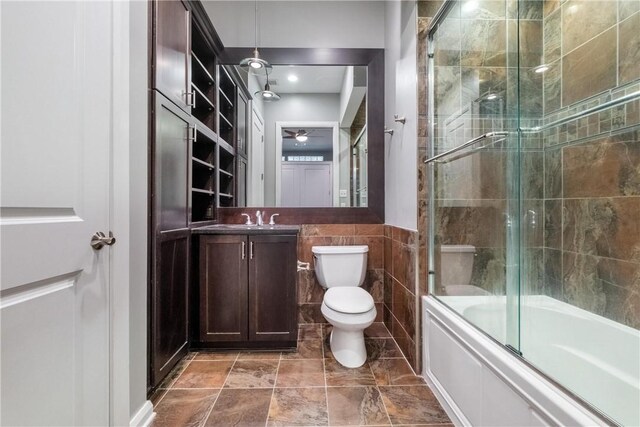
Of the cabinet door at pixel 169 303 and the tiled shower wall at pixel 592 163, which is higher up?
the tiled shower wall at pixel 592 163

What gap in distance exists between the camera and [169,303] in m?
1.64

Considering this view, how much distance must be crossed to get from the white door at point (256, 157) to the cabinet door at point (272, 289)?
765 mm

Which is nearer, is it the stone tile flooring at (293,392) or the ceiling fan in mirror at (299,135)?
the stone tile flooring at (293,392)

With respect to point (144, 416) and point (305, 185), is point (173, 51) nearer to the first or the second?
point (305, 185)

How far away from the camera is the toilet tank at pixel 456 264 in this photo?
1.73m

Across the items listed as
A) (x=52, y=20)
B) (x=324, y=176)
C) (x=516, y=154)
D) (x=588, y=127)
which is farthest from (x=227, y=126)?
(x=588, y=127)

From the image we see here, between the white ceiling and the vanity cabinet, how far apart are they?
1.49 m

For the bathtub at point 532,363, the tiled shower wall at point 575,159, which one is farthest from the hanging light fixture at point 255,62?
the bathtub at point 532,363

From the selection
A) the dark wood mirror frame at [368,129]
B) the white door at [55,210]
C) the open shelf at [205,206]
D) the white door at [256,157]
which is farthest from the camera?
the white door at [256,157]

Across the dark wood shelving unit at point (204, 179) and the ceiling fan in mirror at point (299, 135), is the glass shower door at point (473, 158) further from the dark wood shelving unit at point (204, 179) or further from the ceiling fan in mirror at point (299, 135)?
the dark wood shelving unit at point (204, 179)

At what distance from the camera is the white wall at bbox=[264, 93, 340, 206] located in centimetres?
265

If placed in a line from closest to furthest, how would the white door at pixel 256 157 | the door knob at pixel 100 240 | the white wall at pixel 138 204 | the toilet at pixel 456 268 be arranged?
1. the door knob at pixel 100 240
2. the white wall at pixel 138 204
3. the toilet at pixel 456 268
4. the white door at pixel 256 157

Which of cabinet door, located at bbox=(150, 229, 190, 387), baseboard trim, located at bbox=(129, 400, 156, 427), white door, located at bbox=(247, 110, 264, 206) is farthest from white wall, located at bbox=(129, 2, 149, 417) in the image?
white door, located at bbox=(247, 110, 264, 206)

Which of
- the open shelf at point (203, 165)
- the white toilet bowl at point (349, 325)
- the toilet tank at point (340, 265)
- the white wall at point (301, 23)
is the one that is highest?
the white wall at point (301, 23)
